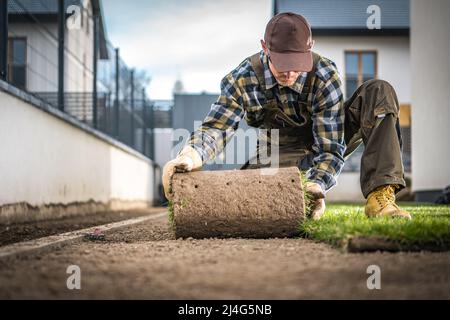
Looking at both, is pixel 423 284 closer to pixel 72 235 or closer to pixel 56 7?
pixel 72 235

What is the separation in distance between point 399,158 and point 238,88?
1.16m

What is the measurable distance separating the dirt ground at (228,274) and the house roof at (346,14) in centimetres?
1633

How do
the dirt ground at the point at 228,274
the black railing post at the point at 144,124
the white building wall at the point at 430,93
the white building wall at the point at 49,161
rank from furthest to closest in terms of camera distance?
the black railing post at the point at 144,124 → the white building wall at the point at 430,93 → the white building wall at the point at 49,161 → the dirt ground at the point at 228,274

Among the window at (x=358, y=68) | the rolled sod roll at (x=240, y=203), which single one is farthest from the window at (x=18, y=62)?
the window at (x=358, y=68)

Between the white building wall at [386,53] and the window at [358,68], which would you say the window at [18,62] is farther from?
the window at [358,68]

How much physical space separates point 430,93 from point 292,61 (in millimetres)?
8842

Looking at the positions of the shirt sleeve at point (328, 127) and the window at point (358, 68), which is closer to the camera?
the shirt sleeve at point (328, 127)

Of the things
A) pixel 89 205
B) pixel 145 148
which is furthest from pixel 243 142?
pixel 89 205

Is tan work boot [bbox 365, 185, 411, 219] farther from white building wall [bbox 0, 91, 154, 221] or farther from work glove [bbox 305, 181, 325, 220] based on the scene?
white building wall [bbox 0, 91, 154, 221]

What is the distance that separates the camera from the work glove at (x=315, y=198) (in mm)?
3873

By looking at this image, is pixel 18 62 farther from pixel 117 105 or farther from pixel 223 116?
pixel 223 116

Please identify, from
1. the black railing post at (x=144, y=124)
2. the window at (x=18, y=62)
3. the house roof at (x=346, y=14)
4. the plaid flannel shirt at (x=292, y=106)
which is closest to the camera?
the plaid flannel shirt at (x=292, y=106)

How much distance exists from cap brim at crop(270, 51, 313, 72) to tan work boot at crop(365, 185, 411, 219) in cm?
92

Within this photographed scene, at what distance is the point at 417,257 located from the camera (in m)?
2.73
